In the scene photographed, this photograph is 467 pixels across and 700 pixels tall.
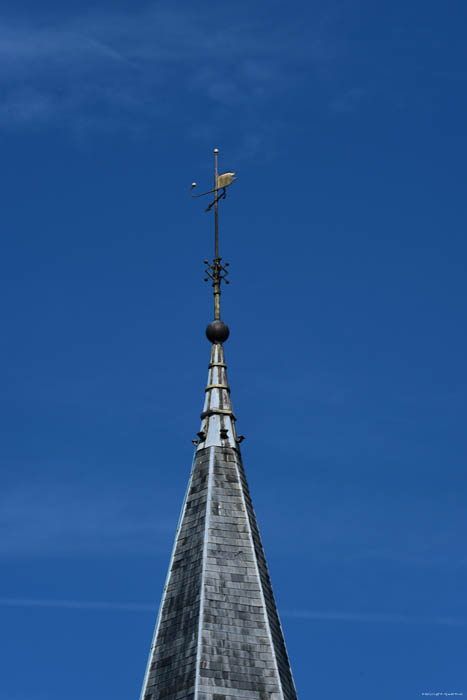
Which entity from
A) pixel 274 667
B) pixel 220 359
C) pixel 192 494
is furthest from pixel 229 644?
pixel 220 359

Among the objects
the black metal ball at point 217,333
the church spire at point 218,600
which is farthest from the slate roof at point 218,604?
the black metal ball at point 217,333

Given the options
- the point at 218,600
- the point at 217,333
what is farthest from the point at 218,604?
the point at 217,333

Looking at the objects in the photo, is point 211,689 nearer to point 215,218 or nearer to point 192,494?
point 192,494

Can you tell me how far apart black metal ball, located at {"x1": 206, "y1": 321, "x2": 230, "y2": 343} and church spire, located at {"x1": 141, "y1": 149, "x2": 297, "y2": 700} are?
9.60 feet

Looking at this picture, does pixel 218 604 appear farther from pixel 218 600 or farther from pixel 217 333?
pixel 217 333

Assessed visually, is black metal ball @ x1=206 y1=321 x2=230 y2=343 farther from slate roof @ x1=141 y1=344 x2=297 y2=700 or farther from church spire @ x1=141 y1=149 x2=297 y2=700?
slate roof @ x1=141 y1=344 x2=297 y2=700

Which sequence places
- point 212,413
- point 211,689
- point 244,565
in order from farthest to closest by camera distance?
point 212,413 → point 244,565 → point 211,689

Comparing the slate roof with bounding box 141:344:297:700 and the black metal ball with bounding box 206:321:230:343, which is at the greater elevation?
the black metal ball with bounding box 206:321:230:343

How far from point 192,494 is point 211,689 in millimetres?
9351

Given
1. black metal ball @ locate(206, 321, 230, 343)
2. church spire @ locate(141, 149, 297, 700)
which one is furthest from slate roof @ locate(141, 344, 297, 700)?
black metal ball @ locate(206, 321, 230, 343)

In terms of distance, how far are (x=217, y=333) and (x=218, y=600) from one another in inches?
507

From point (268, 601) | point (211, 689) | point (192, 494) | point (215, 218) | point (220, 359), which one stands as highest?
point (215, 218)

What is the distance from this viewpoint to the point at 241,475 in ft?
226

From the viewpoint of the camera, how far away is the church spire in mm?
61531
